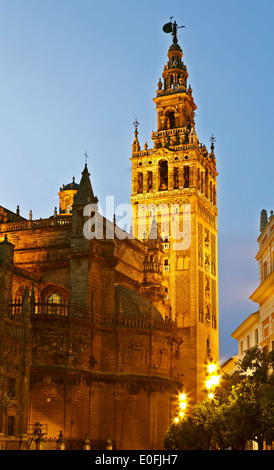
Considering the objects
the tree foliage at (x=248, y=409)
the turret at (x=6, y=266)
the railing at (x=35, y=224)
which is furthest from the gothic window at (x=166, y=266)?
the tree foliage at (x=248, y=409)

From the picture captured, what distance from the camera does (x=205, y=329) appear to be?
253ft

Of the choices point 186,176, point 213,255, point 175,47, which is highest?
point 175,47

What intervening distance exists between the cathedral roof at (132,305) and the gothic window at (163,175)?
88.1 ft

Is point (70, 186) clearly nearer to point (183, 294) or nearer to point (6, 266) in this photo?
point (183, 294)

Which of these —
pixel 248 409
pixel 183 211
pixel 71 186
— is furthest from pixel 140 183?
pixel 248 409

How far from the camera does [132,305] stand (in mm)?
54906

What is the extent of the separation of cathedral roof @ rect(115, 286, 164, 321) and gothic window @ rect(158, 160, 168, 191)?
88.1 feet

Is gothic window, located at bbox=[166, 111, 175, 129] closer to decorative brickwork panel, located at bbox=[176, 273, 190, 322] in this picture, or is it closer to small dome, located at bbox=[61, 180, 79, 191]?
small dome, located at bbox=[61, 180, 79, 191]

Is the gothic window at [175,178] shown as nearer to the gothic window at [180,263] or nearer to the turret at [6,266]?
the gothic window at [180,263]

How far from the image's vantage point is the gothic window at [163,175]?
82.6 m

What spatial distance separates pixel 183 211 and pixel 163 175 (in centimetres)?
640
